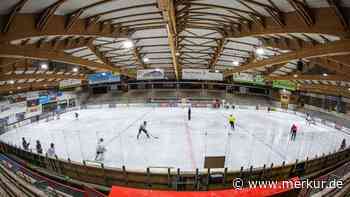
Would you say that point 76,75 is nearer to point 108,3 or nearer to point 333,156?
point 108,3

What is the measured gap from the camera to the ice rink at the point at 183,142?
10.7 m

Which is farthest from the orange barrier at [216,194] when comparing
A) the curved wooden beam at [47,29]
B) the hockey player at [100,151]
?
the curved wooden beam at [47,29]

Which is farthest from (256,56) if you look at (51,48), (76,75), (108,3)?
(76,75)

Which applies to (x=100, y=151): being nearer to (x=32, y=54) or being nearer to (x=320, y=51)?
(x=32, y=54)

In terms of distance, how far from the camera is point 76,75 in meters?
31.7

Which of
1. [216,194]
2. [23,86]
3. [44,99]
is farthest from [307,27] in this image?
[23,86]

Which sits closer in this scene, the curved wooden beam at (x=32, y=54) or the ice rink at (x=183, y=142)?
the curved wooden beam at (x=32, y=54)

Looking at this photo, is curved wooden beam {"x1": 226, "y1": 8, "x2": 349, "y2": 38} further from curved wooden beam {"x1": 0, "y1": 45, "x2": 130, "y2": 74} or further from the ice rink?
curved wooden beam {"x1": 0, "y1": 45, "x2": 130, "y2": 74}

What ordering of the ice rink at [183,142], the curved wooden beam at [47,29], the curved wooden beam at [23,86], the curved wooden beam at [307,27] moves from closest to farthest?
the curved wooden beam at [307,27]
the curved wooden beam at [47,29]
the ice rink at [183,142]
the curved wooden beam at [23,86]

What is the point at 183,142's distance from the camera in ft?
42.9

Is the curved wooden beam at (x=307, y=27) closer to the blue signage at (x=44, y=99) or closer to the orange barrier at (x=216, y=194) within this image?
the orange barrier at (x=216, y=194)

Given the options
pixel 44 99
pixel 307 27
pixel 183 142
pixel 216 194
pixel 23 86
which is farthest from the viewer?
pixel 23 86

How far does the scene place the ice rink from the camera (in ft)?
35.0

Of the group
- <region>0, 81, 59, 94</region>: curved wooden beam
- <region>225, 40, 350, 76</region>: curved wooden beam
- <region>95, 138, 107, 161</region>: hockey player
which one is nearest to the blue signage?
<region>0, 81, 59, 94</region>: curved wooden beam
